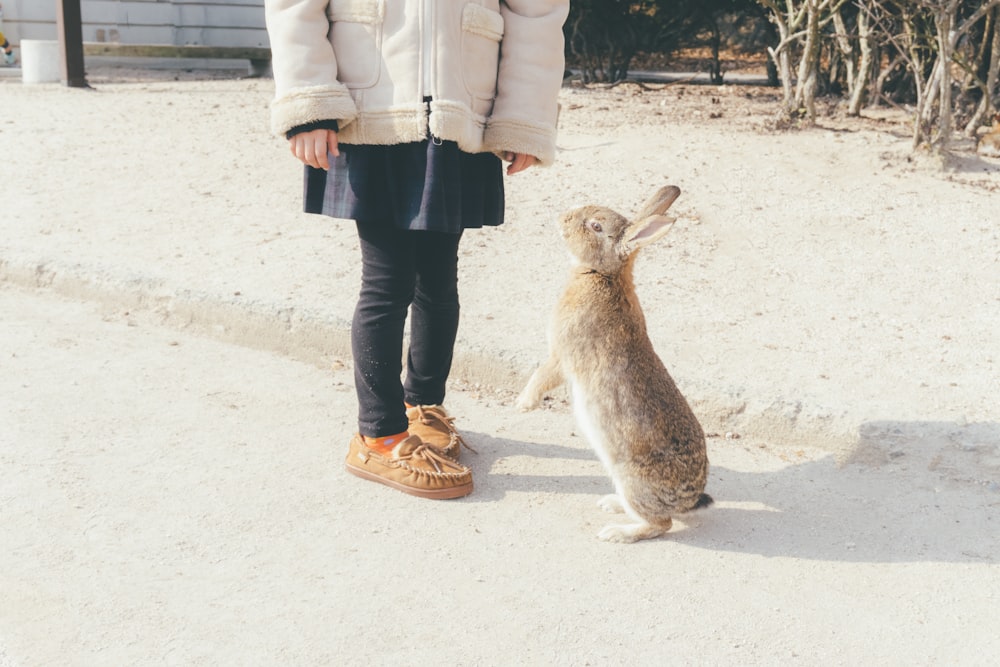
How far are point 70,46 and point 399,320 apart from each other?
8804 millimetres

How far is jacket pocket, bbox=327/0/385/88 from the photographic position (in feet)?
10.6

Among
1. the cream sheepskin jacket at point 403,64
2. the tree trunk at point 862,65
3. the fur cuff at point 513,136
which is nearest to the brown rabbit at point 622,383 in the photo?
the fur cuff at point 513,136

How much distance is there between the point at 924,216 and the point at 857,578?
3.48m

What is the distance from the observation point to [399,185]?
3.35 meters

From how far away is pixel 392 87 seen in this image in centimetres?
325

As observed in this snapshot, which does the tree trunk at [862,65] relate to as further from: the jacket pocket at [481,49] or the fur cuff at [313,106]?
the fur cuff at [313,106]

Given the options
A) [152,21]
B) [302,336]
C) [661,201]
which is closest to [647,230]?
[661,201]

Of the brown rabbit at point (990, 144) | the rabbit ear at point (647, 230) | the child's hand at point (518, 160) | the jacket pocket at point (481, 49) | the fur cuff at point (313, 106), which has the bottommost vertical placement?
the brown rabbit at point (990, 144)

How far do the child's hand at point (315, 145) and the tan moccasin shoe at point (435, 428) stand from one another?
3.44 ft

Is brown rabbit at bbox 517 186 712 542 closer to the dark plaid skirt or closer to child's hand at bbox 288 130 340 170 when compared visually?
the dark plaid skirt

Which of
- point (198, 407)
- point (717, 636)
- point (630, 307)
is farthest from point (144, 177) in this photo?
point (717, 636)

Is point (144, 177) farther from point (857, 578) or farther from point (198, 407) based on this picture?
Result: point (857, 578)

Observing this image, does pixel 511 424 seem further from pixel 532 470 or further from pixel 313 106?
pixel 313 106

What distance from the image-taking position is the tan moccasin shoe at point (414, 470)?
3.55 meters
